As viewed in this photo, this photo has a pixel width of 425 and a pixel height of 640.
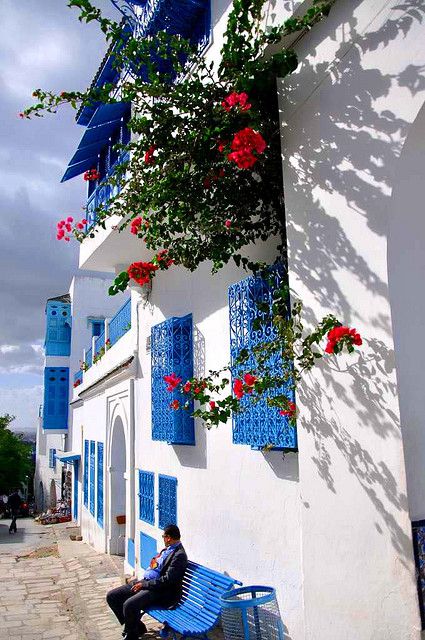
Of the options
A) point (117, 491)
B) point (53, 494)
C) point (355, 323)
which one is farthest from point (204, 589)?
point (53, 494)

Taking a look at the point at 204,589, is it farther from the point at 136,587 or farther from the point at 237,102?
the point at 237,102

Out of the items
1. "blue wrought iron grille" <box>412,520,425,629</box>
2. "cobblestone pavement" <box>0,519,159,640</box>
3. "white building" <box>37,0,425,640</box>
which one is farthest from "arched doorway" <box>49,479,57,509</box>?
"blue wrought iron grille" <box>412,520,425,629</box>

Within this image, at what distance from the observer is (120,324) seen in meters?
10.1

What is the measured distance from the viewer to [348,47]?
3229 mm

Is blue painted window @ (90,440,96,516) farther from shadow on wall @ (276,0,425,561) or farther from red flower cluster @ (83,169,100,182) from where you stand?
shadow on wall @ (276,0,425,561)

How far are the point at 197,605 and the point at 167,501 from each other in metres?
1.90

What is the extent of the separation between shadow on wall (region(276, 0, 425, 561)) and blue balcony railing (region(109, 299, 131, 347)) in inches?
247

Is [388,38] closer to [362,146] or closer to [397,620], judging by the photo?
[362,146]

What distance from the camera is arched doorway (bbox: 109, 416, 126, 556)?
32.8 ft

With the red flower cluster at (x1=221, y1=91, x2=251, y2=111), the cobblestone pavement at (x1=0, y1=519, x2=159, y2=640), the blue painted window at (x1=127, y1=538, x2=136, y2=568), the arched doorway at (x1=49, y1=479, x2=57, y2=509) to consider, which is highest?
the red flower cluster at (x1=221, y1=91, x2=251, y2=111)

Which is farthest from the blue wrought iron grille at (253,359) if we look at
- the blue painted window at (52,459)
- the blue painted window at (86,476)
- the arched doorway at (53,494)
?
the blue painted window at (52,459)

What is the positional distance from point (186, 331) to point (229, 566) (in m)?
2.48

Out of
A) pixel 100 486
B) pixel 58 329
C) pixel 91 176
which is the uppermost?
pixel 58 329

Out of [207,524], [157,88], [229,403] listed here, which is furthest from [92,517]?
[157,88]
